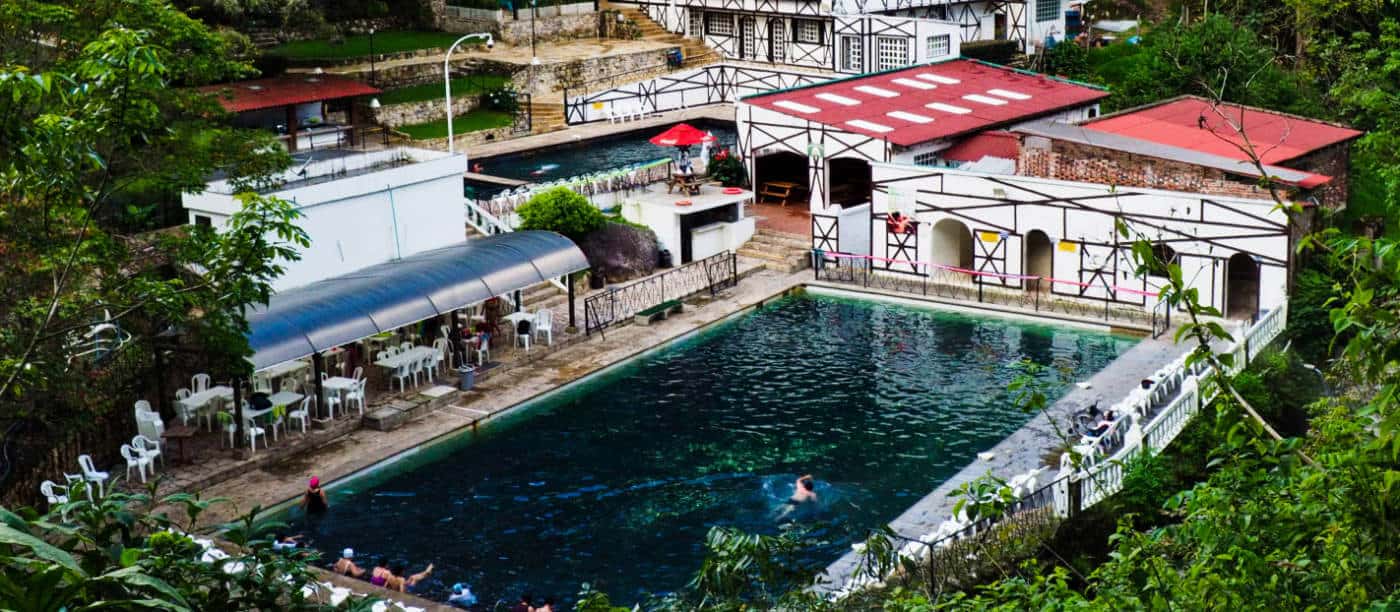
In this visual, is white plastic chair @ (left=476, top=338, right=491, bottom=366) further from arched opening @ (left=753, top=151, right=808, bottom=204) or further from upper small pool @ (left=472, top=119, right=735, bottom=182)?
upper small pool @ (left=472, top=119, right=735, bottom=182)

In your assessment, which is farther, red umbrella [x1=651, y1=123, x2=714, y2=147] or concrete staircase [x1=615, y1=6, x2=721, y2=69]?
concrete staircase [x1=615, y1=6, x2=721, y2=69]

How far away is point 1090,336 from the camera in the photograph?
115ft

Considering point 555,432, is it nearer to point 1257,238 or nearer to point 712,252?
point 712,252

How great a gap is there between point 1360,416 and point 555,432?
1942cm

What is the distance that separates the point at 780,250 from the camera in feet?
135

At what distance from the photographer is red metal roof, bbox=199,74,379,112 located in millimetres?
47312

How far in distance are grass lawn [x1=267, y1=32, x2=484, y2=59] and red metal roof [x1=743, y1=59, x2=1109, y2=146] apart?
71.8 feet

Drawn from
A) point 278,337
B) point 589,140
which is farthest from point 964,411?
point 589,140

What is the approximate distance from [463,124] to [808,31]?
14.7 metres

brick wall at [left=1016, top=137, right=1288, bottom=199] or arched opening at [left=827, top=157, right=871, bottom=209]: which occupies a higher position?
brick wall at [left=1016, top=137, right=1288, bottom=199]

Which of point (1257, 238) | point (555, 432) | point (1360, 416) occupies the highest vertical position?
point (1360, 416)

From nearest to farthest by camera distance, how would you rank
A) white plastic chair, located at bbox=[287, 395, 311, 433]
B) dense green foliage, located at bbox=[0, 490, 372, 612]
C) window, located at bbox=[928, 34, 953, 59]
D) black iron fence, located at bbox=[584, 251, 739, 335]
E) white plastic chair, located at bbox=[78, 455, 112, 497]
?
dense green foliage, located at bbox=[0, 490, 372, 612] → white plastic chair, located at bbox=[78, 455, 112, 497] → white plastic chair, located at bbox=[287, 395, 311, 433] → black iron fence, located at bbox=[584, 251, 739, 335] → window, located at bbox=[928, 34, 953, 59]

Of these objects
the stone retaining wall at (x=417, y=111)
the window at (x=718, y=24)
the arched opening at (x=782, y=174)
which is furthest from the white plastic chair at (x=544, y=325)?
the window at (x=718, y=24)

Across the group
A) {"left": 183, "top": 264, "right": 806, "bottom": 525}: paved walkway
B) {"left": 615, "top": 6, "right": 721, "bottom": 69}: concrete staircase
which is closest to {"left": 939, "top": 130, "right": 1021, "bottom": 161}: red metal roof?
{"left": 183, "top": 264, "right": 806, "bottom": 525}: paved walkway
